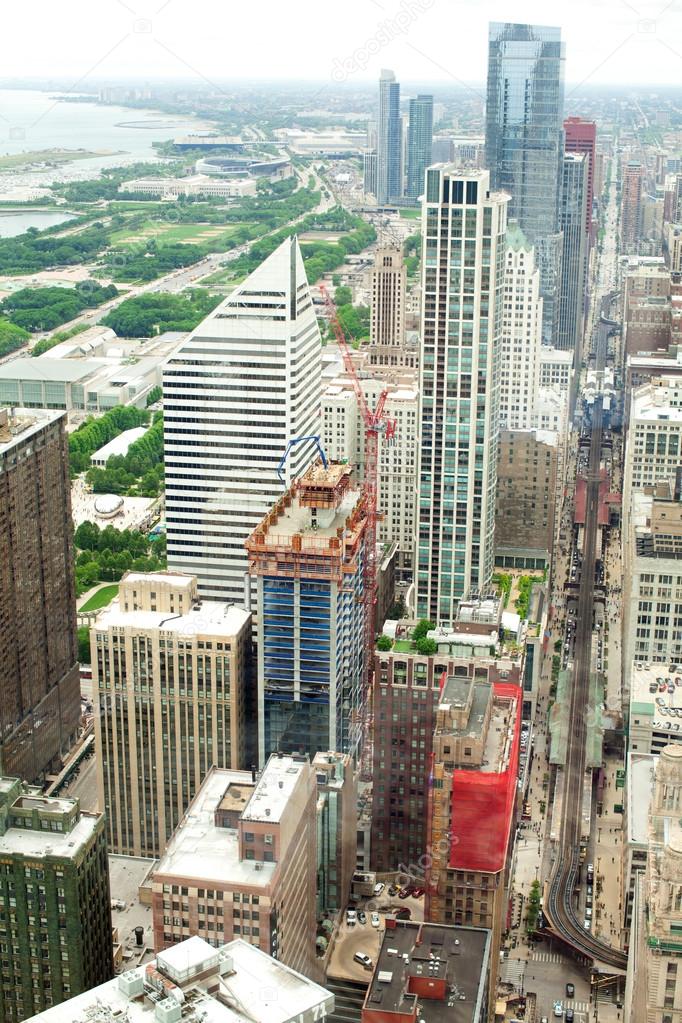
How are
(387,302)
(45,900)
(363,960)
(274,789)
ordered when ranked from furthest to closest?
1. (387,302)
2. (363,960)
3. (274,789)
4. (45,900)

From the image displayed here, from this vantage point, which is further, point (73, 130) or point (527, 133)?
point (527, 133)

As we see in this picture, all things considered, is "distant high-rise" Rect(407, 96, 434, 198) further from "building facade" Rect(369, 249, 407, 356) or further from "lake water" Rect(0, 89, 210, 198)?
"lake water" Rect(0, 89, 210, 198)

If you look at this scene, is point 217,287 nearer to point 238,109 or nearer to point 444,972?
point 238,109

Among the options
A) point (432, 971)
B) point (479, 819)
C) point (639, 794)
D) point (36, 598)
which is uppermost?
point (36, 598)

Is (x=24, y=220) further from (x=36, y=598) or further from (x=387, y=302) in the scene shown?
(x=36, y=598)

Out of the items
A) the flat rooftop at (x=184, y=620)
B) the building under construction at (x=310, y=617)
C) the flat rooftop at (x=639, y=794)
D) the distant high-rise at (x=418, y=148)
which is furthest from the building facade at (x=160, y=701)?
the distant high-rise at (x=418, y=148)

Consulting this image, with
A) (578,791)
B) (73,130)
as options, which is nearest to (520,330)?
(578,791)

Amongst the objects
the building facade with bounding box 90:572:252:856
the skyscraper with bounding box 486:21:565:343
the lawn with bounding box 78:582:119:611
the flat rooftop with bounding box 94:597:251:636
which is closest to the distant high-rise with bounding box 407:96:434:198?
the skyscraper with bounding box 486:21:565:343
